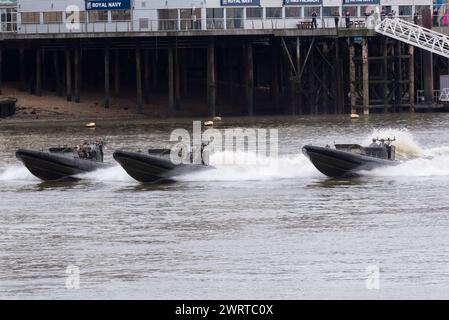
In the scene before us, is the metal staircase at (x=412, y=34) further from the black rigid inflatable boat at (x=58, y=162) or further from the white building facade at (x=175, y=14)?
the black rigid inflatable boat at (x=58, y=162)

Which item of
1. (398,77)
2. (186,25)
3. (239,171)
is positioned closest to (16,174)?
(239,171)

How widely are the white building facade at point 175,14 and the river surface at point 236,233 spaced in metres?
26.1

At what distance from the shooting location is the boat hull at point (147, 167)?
42.2 meters

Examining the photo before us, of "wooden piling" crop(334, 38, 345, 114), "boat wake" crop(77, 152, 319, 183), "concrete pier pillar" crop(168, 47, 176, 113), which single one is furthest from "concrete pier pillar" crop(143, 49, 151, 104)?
"boat wake" crop(77, 152, 319, 183)

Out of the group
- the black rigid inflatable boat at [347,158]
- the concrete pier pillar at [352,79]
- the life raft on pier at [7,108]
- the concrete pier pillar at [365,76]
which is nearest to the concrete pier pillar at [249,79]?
the concrete pier pillar at [352,79]

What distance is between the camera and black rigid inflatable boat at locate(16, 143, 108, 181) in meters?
43.9

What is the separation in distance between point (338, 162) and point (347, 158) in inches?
11.0

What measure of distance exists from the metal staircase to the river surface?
985 inches

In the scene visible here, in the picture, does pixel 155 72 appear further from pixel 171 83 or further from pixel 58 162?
pixel 58 162

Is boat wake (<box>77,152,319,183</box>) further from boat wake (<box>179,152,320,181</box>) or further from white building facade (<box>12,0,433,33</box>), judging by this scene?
white building facade (<box>12,0,433,33</box>)

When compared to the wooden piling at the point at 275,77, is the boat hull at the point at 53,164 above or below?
below

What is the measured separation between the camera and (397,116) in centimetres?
7150

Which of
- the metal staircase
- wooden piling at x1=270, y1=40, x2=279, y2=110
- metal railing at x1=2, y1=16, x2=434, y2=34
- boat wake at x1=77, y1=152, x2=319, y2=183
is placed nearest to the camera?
boat wake at x1=77, y1=152, x2=319, y2=183

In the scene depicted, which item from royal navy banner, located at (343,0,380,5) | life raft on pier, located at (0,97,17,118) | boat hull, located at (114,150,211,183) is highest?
royal navy banner, located at (343,0,380,5)
